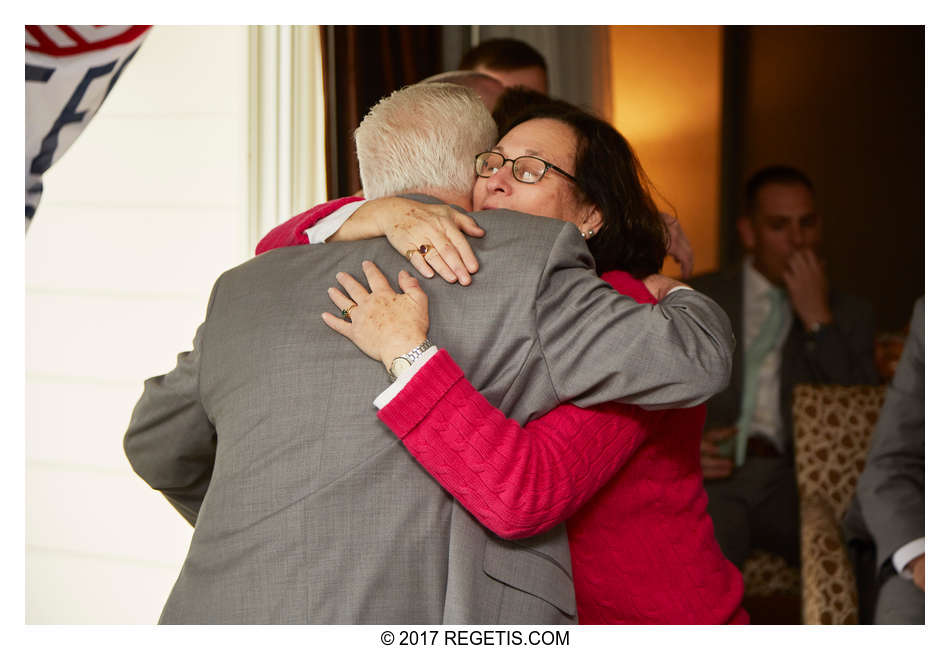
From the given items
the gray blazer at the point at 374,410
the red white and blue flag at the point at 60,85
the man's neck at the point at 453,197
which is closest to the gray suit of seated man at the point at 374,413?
the gray blazer at the point at 374,410

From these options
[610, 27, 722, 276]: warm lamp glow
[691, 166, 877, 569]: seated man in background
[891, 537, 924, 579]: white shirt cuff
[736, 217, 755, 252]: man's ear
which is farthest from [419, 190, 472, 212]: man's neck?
[610, 27, 722, 276]: warm lamp glow

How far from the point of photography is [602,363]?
47.2 inches

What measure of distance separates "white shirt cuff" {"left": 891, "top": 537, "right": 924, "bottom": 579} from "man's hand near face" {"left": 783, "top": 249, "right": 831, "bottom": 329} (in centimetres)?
138

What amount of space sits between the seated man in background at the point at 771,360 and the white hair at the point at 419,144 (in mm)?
2016

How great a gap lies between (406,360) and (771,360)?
2.52m

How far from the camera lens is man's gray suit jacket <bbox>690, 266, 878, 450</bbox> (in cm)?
332

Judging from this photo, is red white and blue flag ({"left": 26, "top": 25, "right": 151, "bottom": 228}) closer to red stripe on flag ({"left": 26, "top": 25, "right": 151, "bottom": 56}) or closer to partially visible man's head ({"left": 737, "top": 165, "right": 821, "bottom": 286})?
red stripe on flag ({"left": 26, "top": 25, "right": 151, "bottom": 56})

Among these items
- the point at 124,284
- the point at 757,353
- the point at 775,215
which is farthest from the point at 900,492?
the point at 124,284

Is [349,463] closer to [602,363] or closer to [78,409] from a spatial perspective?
[602,363]

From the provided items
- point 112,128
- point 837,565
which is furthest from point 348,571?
point 837,565

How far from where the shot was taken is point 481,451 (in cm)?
118

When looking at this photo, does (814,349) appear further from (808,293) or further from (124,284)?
(124,284)

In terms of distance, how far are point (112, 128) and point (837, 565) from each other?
6.95 ft

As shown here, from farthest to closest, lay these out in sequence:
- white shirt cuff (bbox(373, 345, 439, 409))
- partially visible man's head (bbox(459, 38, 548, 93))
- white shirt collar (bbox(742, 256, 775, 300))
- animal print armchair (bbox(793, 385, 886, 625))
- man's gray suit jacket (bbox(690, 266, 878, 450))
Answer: white shirt collar (bbox(742, 256, 775, 300)), man's gray suit jacket (bbox(690, 266, 878, 450)), animal print armchair (bbox(793, 385, 886, 625)), partially visible man's head (bbox(459, 38, 548, 93)), white shirt cuff (bbox(373, 345, 439, 409))
